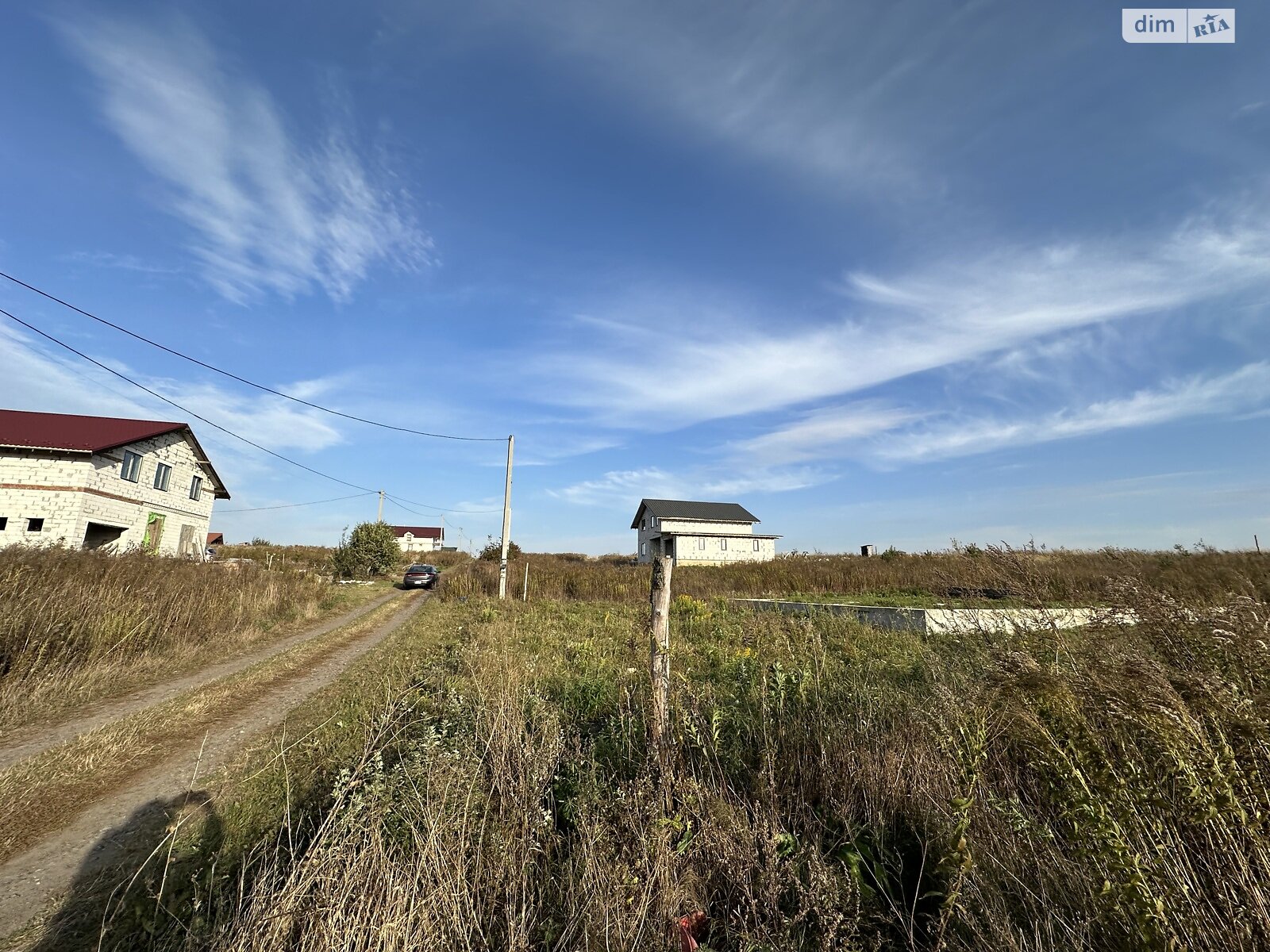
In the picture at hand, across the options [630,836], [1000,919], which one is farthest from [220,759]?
[1000,919]

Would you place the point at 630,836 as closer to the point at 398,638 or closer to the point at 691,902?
the point at 691,902

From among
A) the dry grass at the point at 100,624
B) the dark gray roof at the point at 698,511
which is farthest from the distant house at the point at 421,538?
the dry grass at the point at 100,624

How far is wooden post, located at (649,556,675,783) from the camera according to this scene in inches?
163

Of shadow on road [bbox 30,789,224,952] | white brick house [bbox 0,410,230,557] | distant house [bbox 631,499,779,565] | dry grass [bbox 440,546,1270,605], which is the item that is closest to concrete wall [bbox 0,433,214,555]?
white brick house [bbox 0,410,230,557]

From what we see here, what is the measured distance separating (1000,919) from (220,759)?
714cm

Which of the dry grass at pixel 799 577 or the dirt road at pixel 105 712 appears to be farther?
the dry grass at pixel 799 577

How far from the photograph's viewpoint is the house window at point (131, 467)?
2539 cm

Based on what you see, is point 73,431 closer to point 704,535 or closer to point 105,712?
point 105,712

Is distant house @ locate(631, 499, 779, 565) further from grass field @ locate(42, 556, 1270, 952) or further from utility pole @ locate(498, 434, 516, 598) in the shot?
grass field @ locate(42, 556, 1270, 952)

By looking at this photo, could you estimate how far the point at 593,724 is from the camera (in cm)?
554

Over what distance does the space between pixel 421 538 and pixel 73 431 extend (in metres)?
71.0

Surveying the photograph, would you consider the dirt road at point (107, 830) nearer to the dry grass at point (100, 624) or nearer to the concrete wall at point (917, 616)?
the dry grass at point (100, 624)

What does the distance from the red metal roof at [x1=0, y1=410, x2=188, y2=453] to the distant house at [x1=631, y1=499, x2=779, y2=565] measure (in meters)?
33.6

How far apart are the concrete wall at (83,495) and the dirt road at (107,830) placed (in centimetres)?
2022
